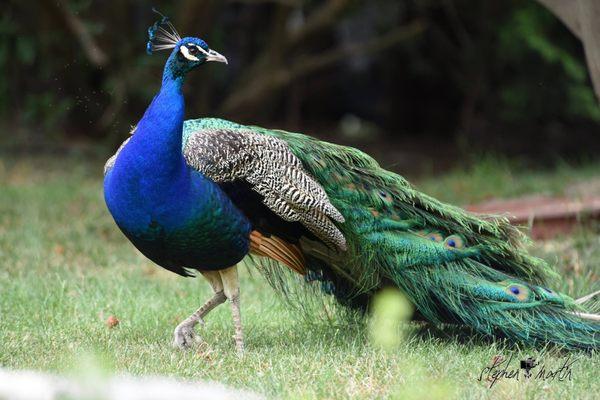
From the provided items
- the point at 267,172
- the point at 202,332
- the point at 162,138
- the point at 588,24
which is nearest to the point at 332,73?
the point at 588,24

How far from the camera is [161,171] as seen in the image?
361 cm

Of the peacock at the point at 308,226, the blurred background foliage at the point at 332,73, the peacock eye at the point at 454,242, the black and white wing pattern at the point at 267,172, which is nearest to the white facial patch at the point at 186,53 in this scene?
the peacock at the point at 308,226

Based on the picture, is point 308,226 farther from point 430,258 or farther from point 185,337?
point 185,337

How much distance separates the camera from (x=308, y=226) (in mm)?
3908

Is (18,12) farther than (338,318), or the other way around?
(18,12)

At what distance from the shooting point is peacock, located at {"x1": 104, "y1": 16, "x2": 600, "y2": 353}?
12.0 ft

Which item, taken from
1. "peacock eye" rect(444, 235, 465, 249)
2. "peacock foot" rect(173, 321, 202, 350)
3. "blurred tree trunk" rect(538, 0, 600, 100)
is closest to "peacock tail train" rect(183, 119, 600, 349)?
"peacock eye" rect(444, 235, 465, 249)

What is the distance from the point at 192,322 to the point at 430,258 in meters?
1.04

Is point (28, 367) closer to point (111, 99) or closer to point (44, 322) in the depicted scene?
point (44, 322)

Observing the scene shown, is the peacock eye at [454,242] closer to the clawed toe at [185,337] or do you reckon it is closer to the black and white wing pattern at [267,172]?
the black and white wing pattern at [267,172]

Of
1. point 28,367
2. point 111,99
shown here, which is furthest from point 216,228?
point 111,99

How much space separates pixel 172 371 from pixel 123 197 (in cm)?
68

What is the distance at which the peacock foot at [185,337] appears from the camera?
13.1ft

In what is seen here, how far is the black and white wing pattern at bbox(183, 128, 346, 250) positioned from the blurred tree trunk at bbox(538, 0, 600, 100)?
207 centimetres
